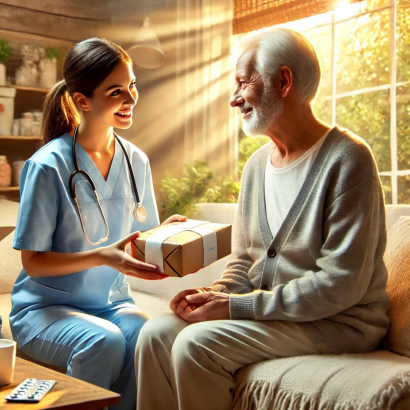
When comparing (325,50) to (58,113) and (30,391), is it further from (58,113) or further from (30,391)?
(30,391)

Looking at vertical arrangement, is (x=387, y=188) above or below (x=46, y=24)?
below

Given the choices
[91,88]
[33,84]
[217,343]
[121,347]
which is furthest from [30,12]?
[217,343]

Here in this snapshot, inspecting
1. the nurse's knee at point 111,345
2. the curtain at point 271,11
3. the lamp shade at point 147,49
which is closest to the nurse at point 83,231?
the nurse's knee at point 111,345

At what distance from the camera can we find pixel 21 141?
3.96 m

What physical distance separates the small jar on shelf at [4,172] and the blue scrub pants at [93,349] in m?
2.12

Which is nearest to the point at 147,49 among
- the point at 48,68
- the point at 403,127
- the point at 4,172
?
the point at 48,68

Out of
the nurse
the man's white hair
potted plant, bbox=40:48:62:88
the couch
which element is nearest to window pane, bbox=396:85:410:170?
the couch

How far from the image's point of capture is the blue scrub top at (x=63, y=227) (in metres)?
1.80

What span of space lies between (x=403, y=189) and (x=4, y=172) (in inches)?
94.9

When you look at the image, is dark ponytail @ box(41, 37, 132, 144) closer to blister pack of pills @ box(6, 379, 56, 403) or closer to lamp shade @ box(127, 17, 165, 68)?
blister pack of pills @ box(6, 379, 56, 403)

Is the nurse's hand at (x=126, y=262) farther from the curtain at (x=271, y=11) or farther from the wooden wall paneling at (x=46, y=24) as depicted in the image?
the wooden wall paneling at (x=46, y=24)

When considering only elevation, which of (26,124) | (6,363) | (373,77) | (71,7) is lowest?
(6,363)

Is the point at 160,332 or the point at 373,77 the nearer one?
the point at 160,332

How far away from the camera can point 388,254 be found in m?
1.75
